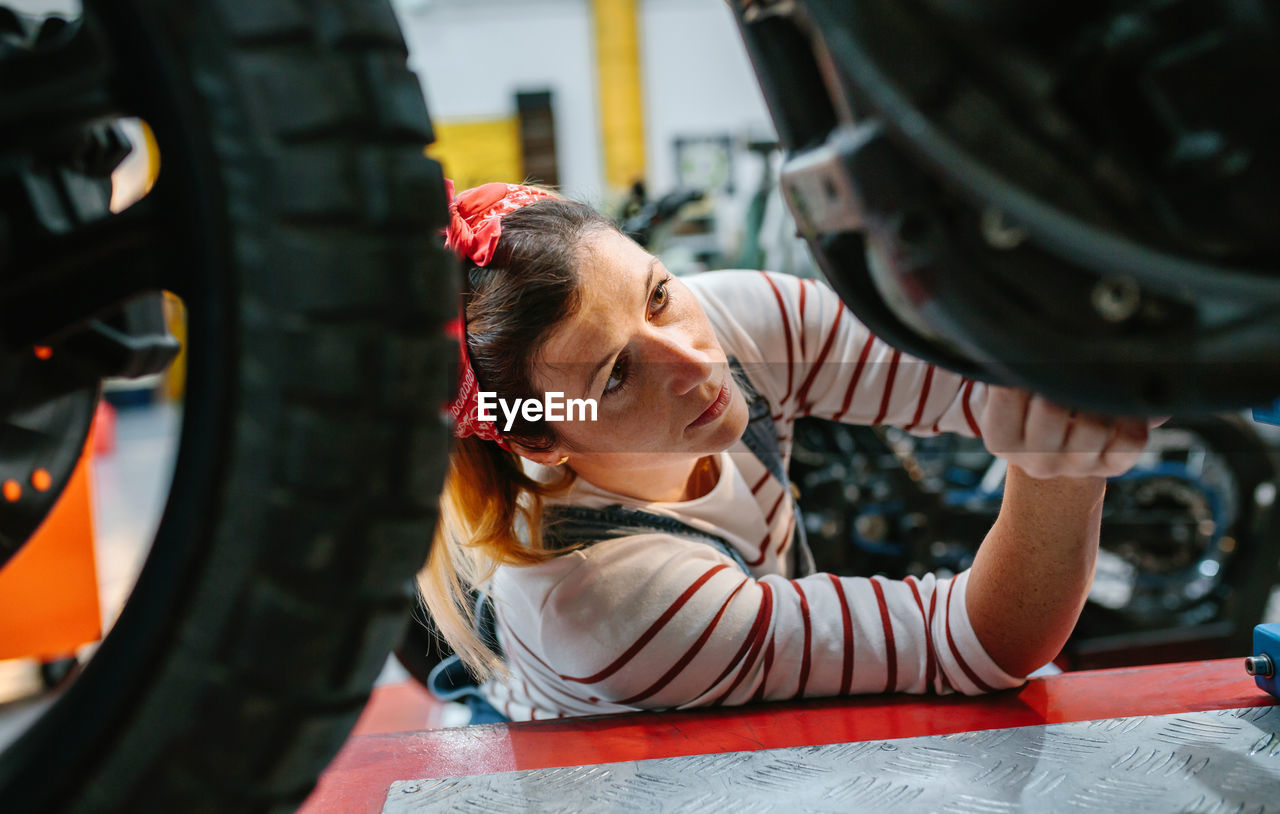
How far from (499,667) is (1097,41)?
659 millimetres

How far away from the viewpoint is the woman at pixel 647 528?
0.61 metres

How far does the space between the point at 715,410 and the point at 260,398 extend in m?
0.38

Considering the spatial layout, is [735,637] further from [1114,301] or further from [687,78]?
[687,78]

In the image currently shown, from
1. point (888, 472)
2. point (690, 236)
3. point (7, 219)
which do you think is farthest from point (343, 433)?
point (690, 236)

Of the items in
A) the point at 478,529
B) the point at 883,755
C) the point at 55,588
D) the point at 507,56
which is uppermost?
the point at 507,56

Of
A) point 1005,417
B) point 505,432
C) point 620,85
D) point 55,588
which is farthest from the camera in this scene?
point 620,85

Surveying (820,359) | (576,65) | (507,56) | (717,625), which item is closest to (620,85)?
(576,65)

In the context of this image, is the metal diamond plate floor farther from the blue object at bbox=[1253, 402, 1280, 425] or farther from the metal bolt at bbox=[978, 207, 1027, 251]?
the metal bolt at bbox=[978, 207, 1027, 251]

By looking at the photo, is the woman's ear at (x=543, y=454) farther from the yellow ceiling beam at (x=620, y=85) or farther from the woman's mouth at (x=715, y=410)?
the yellow ceiling beam at (x=620, y=85)

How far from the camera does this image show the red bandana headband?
2.04 ft

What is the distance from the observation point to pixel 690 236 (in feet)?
14.3

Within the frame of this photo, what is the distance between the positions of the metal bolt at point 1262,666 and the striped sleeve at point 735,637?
16 cm

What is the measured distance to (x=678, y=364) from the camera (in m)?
0.61

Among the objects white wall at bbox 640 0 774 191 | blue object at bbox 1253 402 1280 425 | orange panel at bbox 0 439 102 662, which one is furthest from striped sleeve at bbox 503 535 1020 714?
white wall at bbox 640 0 774 191
